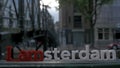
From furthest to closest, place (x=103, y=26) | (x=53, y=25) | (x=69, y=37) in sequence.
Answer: (x=69, y=37) < (x=103, y=26) < (x=53, y=25)

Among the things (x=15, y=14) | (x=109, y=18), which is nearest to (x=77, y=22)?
(x=109, y=18)

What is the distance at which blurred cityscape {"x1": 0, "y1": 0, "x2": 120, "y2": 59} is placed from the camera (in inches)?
347

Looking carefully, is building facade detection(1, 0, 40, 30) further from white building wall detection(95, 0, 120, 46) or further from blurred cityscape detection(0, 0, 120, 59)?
white building wall detection(95, 0, 120, 46)

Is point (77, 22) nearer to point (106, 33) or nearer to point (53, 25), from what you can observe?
point (106, 33)

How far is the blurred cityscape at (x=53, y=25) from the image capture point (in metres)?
8.82

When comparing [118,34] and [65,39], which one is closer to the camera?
[118,34]

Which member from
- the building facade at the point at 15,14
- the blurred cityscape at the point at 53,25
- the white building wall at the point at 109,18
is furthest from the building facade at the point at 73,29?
the building facade at the point at 15,14

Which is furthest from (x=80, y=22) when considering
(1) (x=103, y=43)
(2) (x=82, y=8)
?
(2) (x=82, y=8)

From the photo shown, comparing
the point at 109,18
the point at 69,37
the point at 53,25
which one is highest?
the point at 53,25

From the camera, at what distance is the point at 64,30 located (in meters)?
70.9

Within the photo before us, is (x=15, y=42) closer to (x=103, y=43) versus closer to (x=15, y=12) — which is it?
(x=15, y=12)

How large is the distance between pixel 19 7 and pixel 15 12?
1.53ft

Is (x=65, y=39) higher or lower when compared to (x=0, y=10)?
lower

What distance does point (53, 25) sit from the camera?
3850 centimetres
